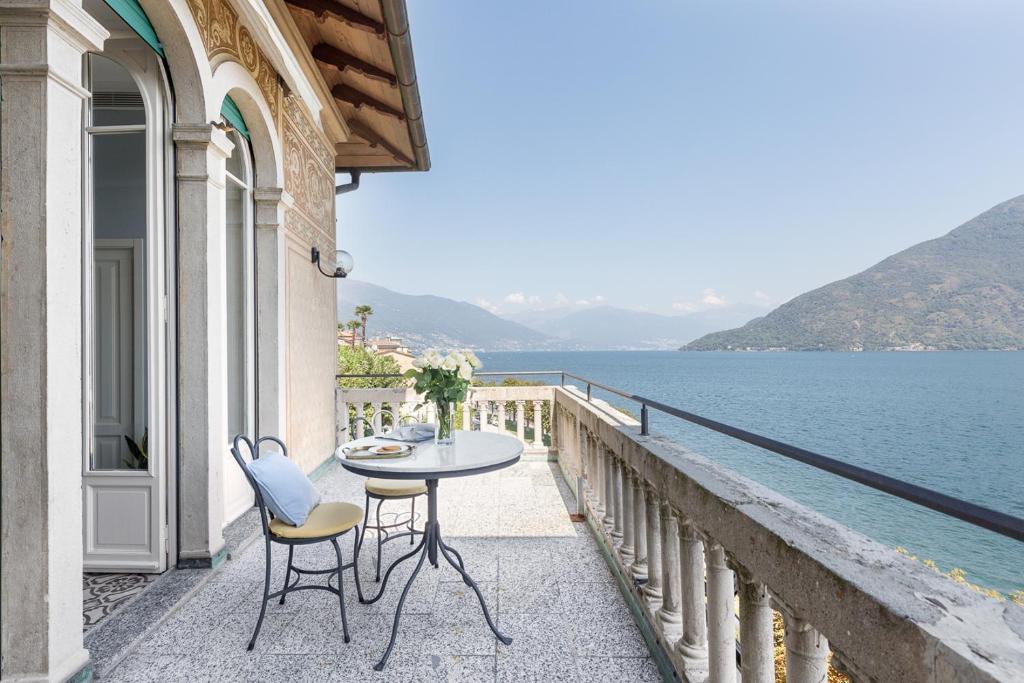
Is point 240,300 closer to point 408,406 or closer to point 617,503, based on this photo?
point 408,406

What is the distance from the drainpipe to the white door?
8.12 ft

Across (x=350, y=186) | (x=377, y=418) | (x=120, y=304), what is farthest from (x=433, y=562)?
(x=350, y=186)

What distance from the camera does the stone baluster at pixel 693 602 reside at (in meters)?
1.56

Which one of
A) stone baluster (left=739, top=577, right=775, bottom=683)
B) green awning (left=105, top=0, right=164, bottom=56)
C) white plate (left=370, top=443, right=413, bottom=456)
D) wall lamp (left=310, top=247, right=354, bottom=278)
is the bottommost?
stone baluster (left=739, top=577, right=775, bottom=683)

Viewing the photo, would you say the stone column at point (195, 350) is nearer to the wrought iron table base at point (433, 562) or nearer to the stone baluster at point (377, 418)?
the wrought iron table base at point (433, 562)

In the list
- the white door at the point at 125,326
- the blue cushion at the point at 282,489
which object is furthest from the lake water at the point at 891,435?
the white door at the point at 125,326

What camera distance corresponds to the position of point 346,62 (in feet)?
14.0

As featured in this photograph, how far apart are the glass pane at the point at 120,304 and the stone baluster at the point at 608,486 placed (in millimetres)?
2673

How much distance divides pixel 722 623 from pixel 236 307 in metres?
3.52

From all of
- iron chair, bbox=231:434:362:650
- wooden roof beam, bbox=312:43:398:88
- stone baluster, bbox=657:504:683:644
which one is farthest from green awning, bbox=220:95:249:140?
stone baluster, bbox=657:504:683:644

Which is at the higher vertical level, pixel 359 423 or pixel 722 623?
pixel 359 423

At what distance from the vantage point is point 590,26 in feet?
77.9

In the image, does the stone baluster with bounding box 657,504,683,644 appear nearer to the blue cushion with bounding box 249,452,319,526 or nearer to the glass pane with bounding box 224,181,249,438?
the blue cushion with bounding box 249,452,319,526

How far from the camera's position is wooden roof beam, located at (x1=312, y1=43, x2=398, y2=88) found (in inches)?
168
